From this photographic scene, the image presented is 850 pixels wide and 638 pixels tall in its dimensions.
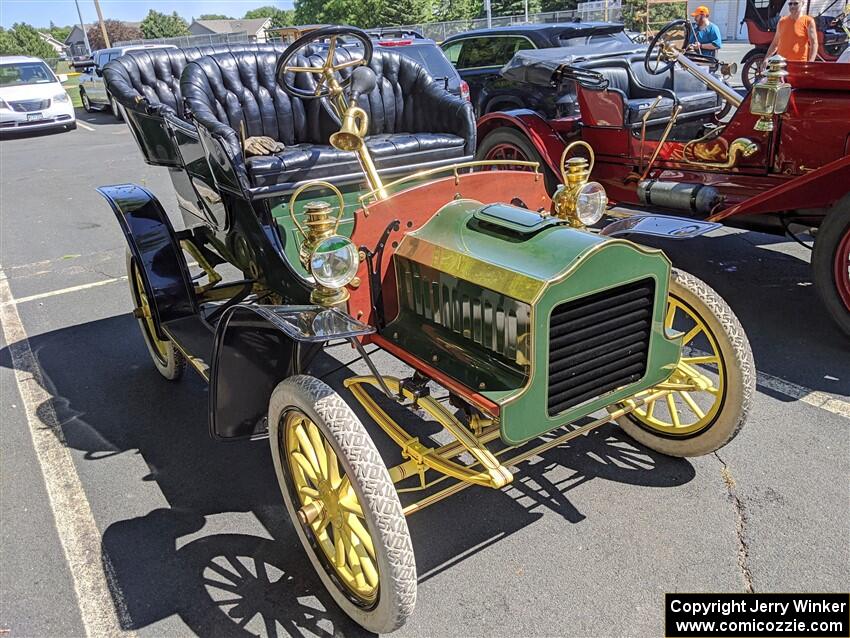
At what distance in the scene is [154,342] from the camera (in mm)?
3850

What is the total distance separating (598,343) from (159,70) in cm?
352

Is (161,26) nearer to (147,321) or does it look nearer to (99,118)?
(99,118)

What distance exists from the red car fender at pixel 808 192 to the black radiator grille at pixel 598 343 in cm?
210

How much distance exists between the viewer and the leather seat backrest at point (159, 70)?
3.99 metres

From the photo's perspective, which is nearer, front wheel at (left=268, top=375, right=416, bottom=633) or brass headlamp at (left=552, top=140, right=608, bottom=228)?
front wheel at (left=268, top=375, right=416, bottom=633)

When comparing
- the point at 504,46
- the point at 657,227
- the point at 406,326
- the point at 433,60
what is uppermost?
the point at 504,46

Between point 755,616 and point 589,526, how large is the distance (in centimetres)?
61

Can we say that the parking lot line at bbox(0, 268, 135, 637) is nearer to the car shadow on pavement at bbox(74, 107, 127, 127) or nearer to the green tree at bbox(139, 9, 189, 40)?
the car shadow on pavement at bbox(74, 107, 127, 127)

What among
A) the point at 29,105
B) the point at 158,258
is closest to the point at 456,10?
the point at 29,105

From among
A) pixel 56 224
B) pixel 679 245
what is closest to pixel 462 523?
pixel 679 245

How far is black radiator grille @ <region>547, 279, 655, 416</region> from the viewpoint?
6.86 ft

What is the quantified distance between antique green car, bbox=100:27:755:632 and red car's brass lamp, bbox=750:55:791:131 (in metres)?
1.69

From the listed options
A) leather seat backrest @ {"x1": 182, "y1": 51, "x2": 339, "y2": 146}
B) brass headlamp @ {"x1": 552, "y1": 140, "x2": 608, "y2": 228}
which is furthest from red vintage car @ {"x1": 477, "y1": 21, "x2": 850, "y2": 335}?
leather seat backrest @ {"x1": 182, "y1": 51, "x2": 339, "y2": 146}

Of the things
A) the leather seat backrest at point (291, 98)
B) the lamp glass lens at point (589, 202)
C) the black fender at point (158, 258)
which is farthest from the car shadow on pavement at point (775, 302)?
the black fender at point (158, 258)
